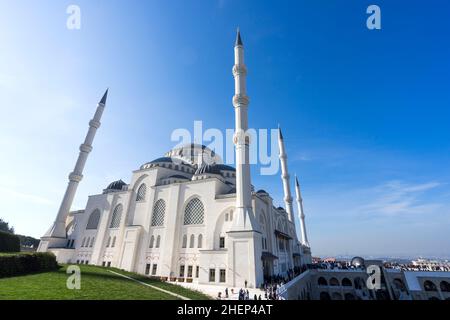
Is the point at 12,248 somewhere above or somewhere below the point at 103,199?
below

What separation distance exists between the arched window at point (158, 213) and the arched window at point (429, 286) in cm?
3808

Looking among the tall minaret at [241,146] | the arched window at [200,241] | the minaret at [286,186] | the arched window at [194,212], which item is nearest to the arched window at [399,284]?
the minaret at [286,186]

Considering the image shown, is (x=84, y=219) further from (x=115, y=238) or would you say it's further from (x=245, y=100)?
(x=245, y=100)

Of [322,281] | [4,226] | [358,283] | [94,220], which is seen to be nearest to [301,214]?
[322,281]

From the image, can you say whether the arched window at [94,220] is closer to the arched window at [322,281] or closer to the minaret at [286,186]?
the minaret at [286,186]

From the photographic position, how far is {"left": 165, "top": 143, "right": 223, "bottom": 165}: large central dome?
132ft

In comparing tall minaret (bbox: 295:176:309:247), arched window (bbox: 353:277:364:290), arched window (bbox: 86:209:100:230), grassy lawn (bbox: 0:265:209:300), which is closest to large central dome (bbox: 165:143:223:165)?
arched window (bbox: 86:209:100:230)

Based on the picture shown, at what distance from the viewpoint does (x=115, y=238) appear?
29.6 metres

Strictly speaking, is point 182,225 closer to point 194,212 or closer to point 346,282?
point 194,212

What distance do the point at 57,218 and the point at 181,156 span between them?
64.6ft

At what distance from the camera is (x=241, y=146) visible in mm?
22797

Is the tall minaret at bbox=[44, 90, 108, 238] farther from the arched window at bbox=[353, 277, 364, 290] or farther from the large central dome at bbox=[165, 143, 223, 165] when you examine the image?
the arched window at bbox=[353, 277, 364, 290]

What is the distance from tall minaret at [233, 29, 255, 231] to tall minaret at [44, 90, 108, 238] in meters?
23.2
